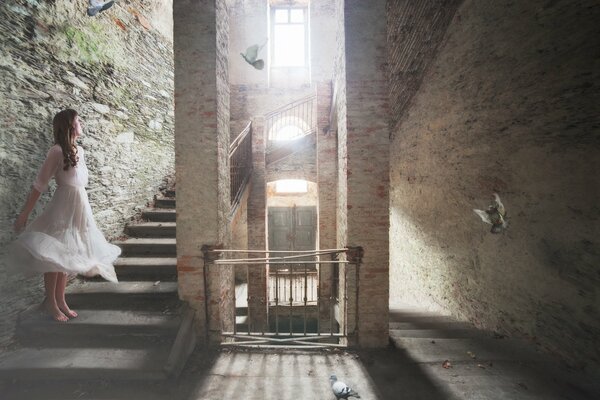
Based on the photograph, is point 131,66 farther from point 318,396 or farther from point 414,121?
point 318,396

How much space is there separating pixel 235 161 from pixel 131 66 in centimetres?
255

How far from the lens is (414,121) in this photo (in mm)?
5027

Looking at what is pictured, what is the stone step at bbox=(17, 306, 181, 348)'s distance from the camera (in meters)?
2.71

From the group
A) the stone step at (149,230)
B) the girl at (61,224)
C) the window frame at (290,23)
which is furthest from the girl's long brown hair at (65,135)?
the window frame at (290,23)

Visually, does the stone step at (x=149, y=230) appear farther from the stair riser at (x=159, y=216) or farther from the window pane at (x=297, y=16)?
the window pane at (x=297, y=16)

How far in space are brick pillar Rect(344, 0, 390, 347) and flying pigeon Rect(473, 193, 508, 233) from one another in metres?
1.28

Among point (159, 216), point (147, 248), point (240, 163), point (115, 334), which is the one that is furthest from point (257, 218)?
point (115, 334)

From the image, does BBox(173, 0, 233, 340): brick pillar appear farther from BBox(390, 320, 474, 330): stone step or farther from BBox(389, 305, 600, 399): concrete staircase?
BBox(390, 320, 474, 330): stone step

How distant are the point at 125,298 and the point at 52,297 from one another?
2.16 ft

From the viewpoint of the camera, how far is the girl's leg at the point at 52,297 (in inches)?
104

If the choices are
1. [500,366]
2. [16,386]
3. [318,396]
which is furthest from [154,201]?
[500,366]

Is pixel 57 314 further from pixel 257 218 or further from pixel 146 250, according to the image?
pixel 257 218

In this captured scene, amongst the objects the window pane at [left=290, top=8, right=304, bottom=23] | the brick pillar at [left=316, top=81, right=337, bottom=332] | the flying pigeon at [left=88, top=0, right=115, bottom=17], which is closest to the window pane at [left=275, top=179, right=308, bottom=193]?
the brick pillar at [left=316, top=81, right=337, bottom=332]

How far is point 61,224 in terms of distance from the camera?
8.14ft
